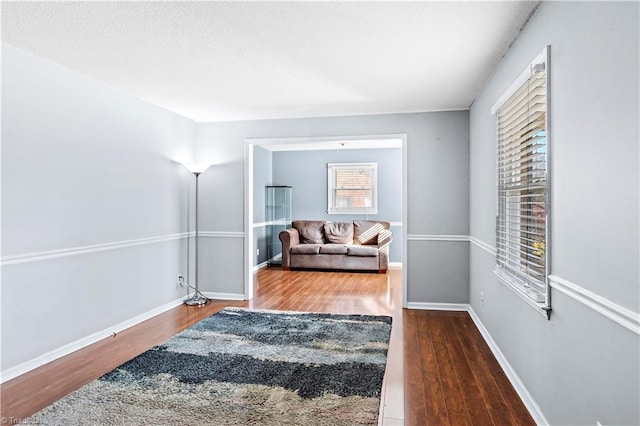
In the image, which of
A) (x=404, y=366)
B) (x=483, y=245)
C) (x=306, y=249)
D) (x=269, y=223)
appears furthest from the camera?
(x=269, y=223)

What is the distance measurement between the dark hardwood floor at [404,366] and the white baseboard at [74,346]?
52 mm

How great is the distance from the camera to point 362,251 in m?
7.09

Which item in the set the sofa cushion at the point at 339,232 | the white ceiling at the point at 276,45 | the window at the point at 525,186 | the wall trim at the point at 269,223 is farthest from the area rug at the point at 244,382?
the sofa cushion at the point at 339,232

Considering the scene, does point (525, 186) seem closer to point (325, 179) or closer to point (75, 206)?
point (75, 206)

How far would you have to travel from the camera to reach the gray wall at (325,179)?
26.3ft

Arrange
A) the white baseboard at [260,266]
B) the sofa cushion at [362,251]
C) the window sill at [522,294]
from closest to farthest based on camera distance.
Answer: the window sill at [522,294], the sofa cushion at [362,251], the white baseboard at [260,266]

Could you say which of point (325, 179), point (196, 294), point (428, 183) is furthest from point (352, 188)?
point (196, 294)

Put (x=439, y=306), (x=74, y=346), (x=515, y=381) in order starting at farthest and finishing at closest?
(x=439, y=306) → (x=74, y=346) → (x=515, y=381)

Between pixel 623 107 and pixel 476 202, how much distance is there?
286cm


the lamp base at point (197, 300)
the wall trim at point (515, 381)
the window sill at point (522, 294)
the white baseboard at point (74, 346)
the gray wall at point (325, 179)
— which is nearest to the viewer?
the window sill at point (522, 294)

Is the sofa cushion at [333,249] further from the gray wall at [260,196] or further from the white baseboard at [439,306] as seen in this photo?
the white baseboard at [439,306]

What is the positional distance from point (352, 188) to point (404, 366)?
5.49m

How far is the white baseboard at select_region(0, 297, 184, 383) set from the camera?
2.82m

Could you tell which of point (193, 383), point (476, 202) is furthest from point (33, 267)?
point (476, 202)
